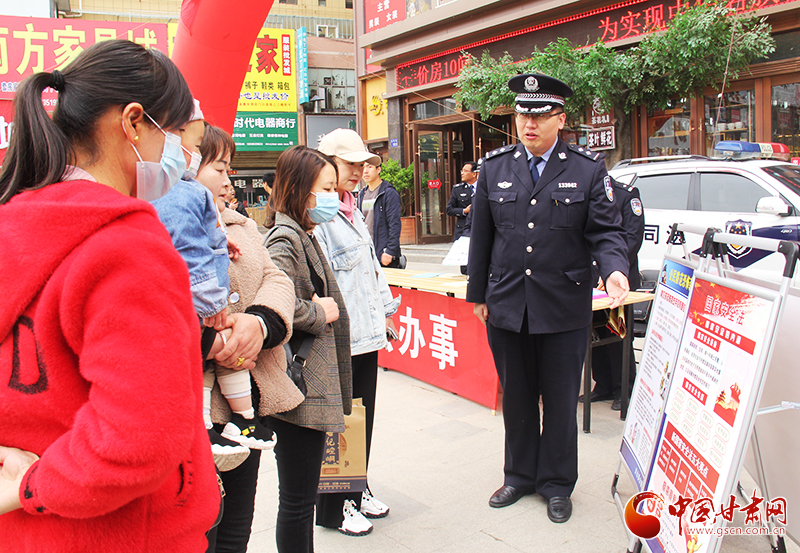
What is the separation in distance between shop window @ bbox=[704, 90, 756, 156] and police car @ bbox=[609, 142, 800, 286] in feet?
8.95

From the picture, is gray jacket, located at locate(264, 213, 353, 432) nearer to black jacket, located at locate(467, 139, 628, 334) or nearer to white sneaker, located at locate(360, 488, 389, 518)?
white sneaker, located at locate(360, 488, 389, 518)

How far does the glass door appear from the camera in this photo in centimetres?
1470

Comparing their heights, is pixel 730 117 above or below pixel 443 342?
above

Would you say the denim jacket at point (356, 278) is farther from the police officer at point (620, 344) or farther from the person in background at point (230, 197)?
the police officer at point (620, 344)

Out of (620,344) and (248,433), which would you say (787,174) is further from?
(248,433)

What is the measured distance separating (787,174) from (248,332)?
6.19 metres

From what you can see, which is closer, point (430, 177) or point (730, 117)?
point (730, 117)

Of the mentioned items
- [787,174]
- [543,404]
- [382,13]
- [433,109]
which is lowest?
[543,404]

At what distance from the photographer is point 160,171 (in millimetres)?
1161

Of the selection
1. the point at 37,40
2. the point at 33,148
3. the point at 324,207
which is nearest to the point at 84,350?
the point at 33,148

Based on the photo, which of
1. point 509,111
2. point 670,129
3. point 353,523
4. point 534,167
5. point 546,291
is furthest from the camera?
point 509,111

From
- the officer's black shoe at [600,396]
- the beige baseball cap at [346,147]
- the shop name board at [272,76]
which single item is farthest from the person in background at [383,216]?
the shop name board at [272,76]

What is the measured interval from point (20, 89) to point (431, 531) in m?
2.46

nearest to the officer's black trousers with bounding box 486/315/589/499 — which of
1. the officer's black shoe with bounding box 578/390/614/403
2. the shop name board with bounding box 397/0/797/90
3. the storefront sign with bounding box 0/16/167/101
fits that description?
the officer's black shoe with bounding box 578/390/614/403
